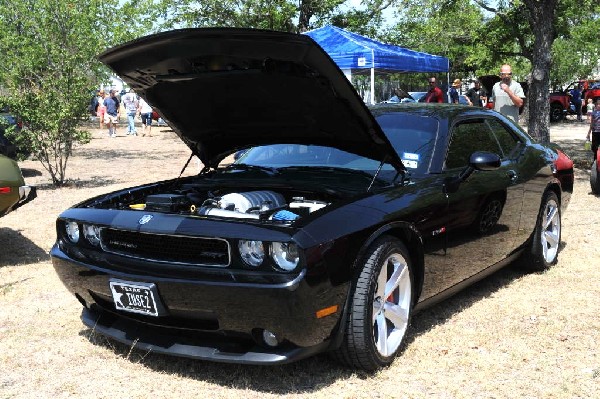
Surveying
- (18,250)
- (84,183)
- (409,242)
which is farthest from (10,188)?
(84,183)

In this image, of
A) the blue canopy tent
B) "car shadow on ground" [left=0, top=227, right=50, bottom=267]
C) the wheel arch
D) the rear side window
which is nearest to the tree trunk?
the blue canopy tent

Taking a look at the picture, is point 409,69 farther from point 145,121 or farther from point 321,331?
point 321,331

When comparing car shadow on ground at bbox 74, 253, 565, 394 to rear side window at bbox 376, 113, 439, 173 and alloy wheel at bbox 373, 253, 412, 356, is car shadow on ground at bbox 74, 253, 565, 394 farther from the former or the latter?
rear side window at bbox 376, 113, 439, 173

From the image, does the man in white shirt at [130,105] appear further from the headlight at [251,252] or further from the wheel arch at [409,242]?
the headlight at [251,252]

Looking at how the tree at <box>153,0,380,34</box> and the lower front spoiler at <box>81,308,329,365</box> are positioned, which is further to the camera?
the tree at <box>153,0,380,34</box>

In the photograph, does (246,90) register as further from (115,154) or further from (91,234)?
(115,154)

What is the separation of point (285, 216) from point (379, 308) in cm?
70

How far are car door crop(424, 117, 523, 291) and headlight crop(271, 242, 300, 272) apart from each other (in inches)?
42.8

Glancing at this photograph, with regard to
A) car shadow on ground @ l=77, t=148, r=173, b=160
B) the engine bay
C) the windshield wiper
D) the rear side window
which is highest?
the rear side window

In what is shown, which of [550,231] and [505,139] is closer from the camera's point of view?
[505,139]

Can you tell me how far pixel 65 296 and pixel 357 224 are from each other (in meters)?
2.76

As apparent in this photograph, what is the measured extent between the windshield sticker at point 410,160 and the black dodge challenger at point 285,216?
0.01m

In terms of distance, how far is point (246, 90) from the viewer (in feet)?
13.3

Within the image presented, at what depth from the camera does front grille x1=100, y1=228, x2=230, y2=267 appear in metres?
3.09
